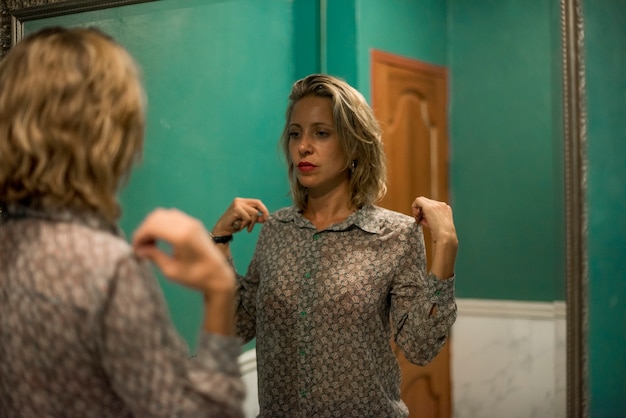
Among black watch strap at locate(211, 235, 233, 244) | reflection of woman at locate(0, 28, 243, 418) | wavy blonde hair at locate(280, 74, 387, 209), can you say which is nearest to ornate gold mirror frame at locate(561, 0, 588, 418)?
wavy blonde hair at locate(280, 74, 387, 209)

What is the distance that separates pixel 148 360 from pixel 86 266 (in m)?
0.09

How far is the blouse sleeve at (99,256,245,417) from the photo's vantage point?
54 centimetres

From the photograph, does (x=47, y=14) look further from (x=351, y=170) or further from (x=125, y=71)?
(x=125, y=71)

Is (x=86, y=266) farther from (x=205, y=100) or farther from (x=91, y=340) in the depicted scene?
(x=205, y=100)

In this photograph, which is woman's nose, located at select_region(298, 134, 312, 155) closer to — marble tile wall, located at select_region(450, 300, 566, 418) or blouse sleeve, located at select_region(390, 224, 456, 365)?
blouse sleeve, located at select_region(390, 224, 456, 365)

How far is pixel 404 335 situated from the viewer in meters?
1.02

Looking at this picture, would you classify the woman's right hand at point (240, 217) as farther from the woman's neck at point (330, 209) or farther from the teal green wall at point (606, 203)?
the teal green wall at point (606, 203)

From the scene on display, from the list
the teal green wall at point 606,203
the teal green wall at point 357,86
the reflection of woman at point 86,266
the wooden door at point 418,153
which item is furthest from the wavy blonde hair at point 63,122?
the teal green wall at point 606,203

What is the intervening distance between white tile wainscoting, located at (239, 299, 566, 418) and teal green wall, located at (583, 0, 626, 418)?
→ 0.07 meters

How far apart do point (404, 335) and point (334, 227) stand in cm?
20

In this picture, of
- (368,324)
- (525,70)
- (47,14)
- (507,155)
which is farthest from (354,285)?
(47,14)

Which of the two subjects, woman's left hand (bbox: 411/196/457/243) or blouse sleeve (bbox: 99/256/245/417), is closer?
blouse sleeve (bbox: 99/256/245/417)

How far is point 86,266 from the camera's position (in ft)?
1.80

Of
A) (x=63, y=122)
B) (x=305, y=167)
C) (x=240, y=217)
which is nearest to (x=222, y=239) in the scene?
(x=240, y=217)
